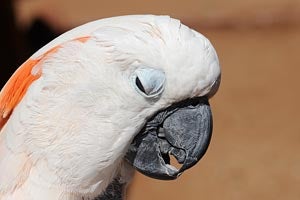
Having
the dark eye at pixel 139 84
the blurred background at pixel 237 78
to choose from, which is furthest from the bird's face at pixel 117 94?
the blurred background at pixel 237 78

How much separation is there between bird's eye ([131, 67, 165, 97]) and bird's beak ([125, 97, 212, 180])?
85mm

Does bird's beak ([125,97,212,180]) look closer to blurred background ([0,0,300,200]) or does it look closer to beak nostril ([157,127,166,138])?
beak nostril ([157,127,166,138])

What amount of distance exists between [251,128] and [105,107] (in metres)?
3.40

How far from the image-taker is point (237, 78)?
5.77 meters

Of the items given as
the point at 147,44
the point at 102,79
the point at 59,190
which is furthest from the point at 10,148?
the point at 147,44

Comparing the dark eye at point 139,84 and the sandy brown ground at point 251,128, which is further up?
the dark eye at point 139,84

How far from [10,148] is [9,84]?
15 cm

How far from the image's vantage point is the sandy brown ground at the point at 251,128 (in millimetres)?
4422

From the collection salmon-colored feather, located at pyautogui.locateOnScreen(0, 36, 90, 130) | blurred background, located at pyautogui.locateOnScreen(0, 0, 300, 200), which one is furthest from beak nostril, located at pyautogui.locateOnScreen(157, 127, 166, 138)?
blurred background, located at pyautogui.locateOnScreen(0, 0, 300, 200)

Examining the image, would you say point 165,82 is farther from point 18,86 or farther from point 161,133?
point 18,86

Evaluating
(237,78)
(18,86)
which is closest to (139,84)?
(18,86)

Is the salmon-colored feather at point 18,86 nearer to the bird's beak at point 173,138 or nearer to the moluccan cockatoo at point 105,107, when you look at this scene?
the moluccan cockatoo at point 105,107

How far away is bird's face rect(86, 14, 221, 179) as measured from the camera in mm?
1713

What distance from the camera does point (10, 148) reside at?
1.81 m
